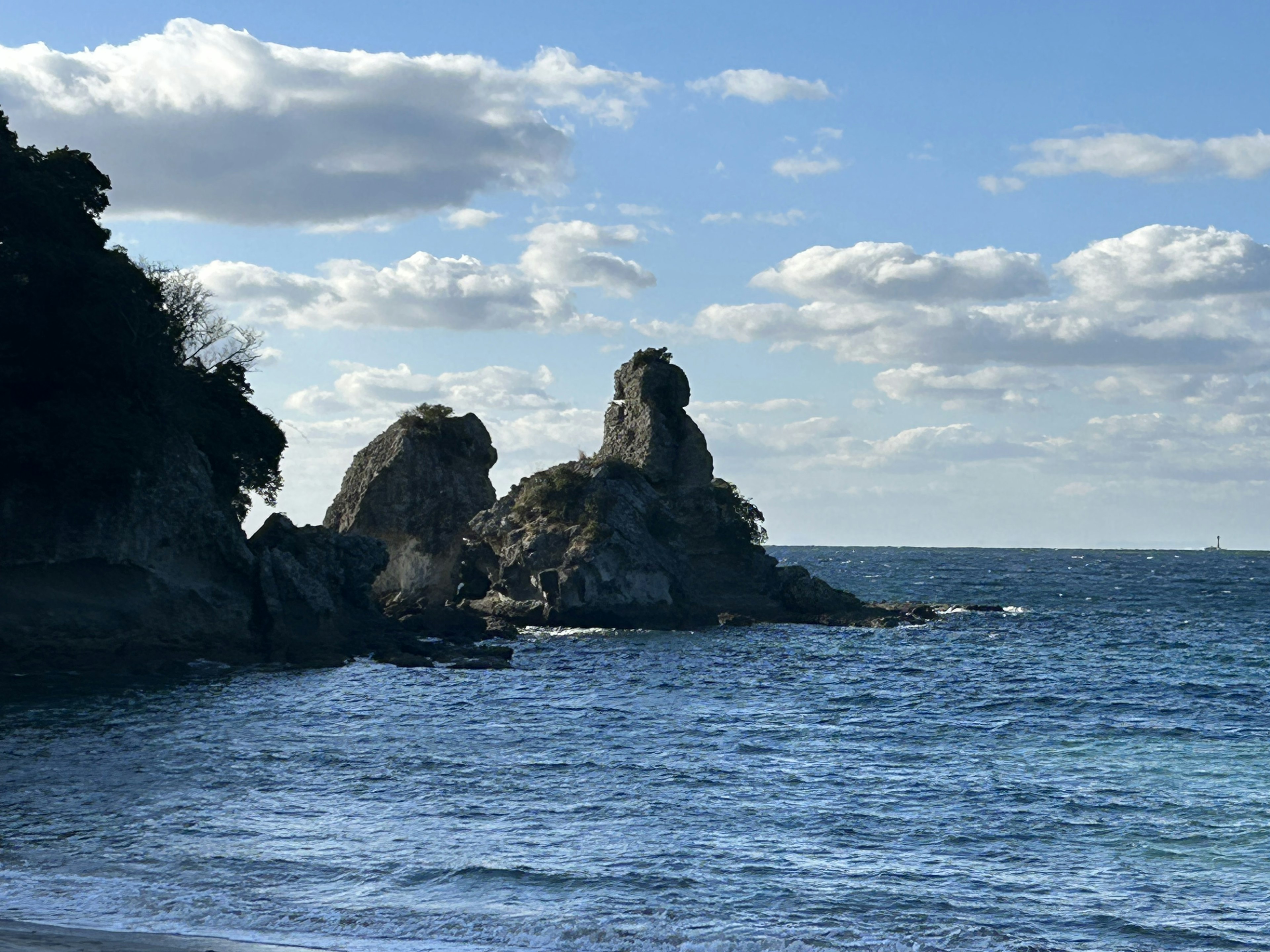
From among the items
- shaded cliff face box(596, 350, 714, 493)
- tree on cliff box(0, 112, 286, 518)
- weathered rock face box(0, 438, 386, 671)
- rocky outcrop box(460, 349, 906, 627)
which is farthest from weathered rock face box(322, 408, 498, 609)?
tree on cliff box(0, 112, 286, 518)

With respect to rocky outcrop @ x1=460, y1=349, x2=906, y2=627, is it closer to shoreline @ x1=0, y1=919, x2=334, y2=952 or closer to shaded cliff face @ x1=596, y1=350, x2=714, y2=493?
shaded cliff face @ x1=596, y1=350, x2=714, y2=493

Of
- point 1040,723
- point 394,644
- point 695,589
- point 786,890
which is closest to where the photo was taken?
point 786,890

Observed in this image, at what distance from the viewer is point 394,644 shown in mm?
55844

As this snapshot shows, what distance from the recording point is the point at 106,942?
51.0 ft

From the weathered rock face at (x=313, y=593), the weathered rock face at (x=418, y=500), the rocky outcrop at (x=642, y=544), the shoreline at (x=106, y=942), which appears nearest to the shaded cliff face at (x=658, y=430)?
the rocky outcrop at (x=642, y=544)

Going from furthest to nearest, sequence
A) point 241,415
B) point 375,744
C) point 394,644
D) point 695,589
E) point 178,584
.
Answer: point 695,589
point 241,415
point 394,644
point 178,584
point 375,744

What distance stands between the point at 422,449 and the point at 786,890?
207ft

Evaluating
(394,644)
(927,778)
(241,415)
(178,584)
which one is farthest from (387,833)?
(241,415)

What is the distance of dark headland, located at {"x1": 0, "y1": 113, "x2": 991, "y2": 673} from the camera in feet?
148

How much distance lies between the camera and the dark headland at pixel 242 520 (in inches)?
1781

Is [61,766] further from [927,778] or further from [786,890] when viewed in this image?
[927,778]

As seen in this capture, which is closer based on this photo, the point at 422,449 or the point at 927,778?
the point at 927,778

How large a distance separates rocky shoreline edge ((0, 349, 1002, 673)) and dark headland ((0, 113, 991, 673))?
0.12 m

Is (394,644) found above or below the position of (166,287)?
below
